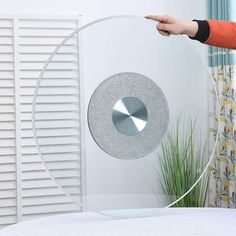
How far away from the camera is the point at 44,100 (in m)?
1.51

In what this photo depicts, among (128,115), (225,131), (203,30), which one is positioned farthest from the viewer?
(225,131)

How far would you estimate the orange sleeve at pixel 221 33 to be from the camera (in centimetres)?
150

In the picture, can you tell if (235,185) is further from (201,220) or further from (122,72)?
(122,72)

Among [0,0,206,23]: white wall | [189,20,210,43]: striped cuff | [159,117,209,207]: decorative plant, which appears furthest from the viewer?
[0,0,206,23]: white wall

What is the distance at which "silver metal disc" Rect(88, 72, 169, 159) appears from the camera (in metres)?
1.55

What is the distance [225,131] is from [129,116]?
51.0 inches

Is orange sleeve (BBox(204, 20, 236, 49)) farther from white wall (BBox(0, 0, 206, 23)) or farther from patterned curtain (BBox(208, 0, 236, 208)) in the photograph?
white wall (BBox(0, 0, 206, 23))

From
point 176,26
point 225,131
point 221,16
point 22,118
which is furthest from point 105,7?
point 176,26

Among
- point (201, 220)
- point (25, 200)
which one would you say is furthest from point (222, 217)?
point (25, 200)

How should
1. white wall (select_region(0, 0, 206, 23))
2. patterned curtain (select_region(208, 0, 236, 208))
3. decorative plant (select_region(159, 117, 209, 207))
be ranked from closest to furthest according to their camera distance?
1. decorative plant (select_region(159, 117, 209, 207))
2. patterned curtain (select_region(208, 0, 236, 208))
3. white wall (select_region(0, 0, 206, 23))

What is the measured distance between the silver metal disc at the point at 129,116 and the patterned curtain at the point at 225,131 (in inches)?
47.4

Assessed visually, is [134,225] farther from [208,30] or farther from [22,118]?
[22,118]

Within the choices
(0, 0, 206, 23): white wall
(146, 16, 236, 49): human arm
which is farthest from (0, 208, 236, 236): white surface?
(0, 0, 206, 23): white wall

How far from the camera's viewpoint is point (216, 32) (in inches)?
58.9
